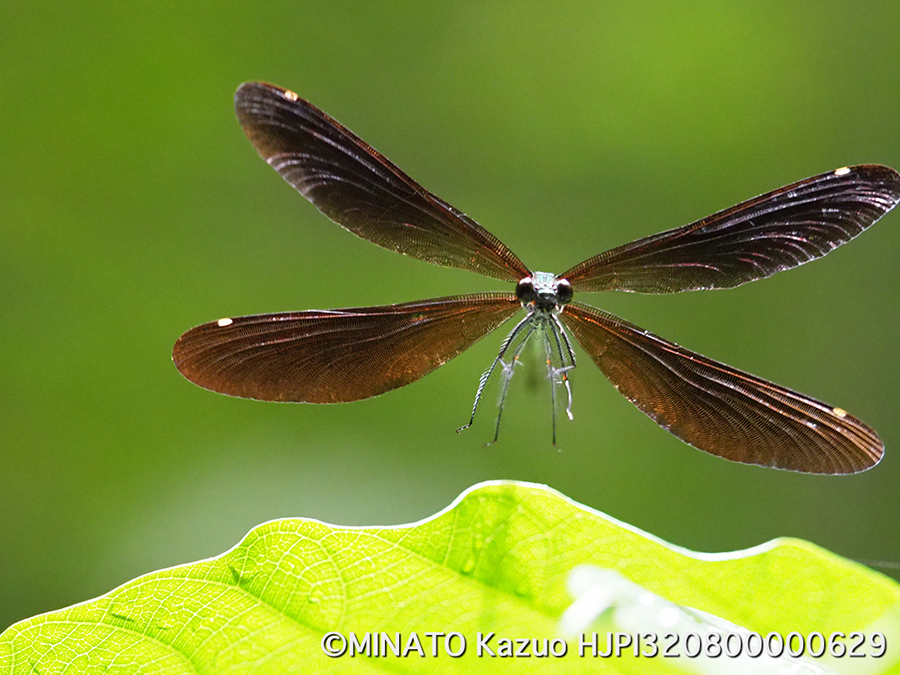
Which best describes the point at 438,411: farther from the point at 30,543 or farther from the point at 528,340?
the point at 528,340

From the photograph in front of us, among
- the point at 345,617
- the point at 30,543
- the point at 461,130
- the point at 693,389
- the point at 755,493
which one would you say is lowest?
the point at 30,543

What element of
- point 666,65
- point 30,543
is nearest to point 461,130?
point 666,65

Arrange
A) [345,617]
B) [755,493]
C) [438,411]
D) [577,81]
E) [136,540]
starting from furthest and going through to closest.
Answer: [577,81] < [755,493] < [438,411] < [136,540] < [345,617]

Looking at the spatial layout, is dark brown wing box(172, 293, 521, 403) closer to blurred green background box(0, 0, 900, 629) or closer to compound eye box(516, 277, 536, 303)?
compound eye box(516, 277, 536, 303)

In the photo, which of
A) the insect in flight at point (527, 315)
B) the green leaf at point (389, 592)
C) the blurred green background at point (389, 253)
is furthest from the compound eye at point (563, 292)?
the blurred green background at point (389, 253)

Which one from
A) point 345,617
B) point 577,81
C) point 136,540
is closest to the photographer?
point 345,617

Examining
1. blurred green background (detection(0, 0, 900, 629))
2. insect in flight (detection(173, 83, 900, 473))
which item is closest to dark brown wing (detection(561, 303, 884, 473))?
insect in flight (detection(173, 83, 900, 473))

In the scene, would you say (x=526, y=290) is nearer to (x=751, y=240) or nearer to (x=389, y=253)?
(x=751, y=240)

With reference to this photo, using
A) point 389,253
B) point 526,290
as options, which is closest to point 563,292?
point 526,290
